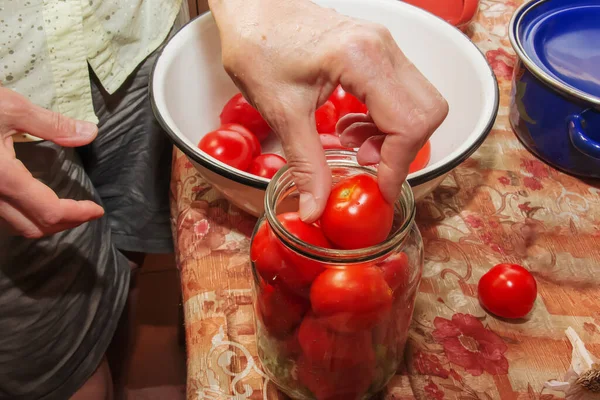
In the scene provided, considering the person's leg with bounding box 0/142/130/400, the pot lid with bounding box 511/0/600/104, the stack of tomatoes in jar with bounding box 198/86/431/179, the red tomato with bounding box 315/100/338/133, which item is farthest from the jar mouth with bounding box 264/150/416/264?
the person's leg with bounding box 0/142/130/400

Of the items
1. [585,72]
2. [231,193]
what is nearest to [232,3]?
[231,193]

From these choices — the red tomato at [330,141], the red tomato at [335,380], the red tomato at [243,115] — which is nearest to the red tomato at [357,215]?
the red tomato at [335,380]

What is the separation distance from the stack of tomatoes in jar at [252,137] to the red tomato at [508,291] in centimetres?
17

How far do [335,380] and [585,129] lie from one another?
1.56ft

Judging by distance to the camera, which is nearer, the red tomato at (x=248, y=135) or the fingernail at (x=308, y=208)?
the fingernail at (x=308, y=208)

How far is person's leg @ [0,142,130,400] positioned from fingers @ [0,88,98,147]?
0.62 ft

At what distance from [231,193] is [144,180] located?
462mm

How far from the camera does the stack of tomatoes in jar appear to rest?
68 cm

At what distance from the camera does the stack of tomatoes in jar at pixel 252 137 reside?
0.68 meters

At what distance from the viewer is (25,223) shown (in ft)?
2.02

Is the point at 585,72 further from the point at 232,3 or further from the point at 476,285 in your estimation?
the point at 232,3

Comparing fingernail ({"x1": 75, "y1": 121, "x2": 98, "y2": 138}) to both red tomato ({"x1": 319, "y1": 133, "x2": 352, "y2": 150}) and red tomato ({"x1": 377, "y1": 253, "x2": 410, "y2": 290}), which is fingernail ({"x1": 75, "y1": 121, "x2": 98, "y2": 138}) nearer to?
red tomato ({"x1": 319, "y1": 133, "x2": 352, "y2": 150})

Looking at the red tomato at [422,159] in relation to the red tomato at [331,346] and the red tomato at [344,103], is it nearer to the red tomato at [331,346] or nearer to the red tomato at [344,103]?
the red tomato at [344,103]

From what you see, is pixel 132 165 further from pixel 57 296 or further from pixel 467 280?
pixel 467 280
